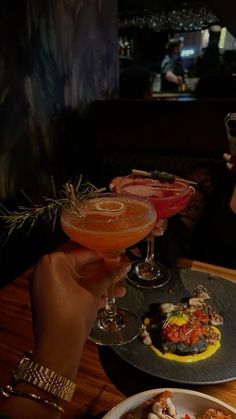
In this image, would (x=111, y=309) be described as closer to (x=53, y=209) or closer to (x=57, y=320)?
(x=53, y=209)

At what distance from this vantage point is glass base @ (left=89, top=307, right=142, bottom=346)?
1.14 meters

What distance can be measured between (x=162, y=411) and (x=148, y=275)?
2.41 feet

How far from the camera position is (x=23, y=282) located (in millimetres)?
1504

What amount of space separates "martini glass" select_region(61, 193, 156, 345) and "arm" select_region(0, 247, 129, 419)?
0.55 feet

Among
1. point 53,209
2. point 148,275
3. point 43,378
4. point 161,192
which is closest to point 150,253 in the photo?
point 148,275

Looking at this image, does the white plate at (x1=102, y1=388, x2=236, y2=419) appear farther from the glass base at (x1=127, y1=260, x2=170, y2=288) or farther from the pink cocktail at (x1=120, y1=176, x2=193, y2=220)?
the pink cocktail at (x1=120, y1=176, x2=193, y2=220)

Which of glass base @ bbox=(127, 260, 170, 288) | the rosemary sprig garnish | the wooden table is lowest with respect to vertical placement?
glass base @ bbox=(127, 260, 170, 288)

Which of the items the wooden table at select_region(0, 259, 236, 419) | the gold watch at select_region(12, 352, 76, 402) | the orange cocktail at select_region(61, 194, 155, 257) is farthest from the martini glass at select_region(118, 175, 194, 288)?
the gold watch at select_region(12, 352, 76, 402)

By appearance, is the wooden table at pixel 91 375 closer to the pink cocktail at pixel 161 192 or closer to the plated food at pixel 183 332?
the plated food at pixel 183 332

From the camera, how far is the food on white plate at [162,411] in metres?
0.82

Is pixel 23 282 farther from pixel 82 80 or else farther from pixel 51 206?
pixel 82 80

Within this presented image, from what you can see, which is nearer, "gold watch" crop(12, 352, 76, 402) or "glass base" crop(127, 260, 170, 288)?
"gold watch" crop(12, 352, 76, 402)

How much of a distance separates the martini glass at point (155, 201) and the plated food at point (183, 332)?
9.1 inches

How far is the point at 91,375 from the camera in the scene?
1034 mm
